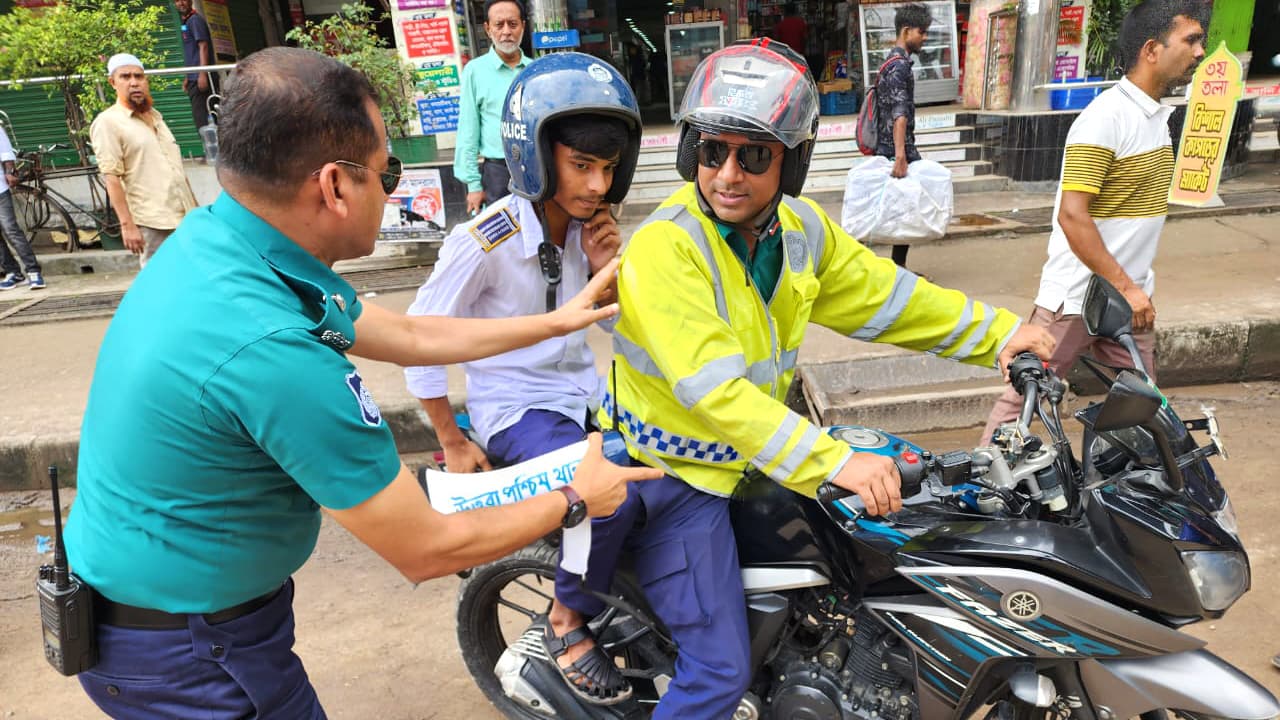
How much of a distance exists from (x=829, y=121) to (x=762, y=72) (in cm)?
1043

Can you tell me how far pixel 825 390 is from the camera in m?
4.92

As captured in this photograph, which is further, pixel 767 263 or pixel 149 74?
pixel 149 74

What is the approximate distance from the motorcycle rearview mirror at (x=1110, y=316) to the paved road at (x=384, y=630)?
5.03 feet

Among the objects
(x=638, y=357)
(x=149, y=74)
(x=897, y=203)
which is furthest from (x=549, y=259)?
(x=149, y=74)

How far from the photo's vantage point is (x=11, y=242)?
8039 mm

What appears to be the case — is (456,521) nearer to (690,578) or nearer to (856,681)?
(690,578)

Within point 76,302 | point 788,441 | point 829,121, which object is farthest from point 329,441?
point 829,121

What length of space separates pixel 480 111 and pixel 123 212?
104 inches

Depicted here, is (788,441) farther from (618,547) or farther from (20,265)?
(20,265)

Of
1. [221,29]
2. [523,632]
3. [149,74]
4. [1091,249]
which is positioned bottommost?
[523,632]

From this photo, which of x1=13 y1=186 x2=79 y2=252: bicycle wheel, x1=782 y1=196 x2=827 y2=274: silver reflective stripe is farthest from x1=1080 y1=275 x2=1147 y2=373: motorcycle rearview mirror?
x1=13 y1=186 x2=79 y2=252: bicycle wheel

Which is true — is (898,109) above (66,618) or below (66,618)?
above

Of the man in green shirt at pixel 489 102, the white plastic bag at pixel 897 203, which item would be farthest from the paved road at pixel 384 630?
the man in green shirt at pixel 489 102

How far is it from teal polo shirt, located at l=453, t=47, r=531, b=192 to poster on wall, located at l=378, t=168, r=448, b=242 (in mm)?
1587
